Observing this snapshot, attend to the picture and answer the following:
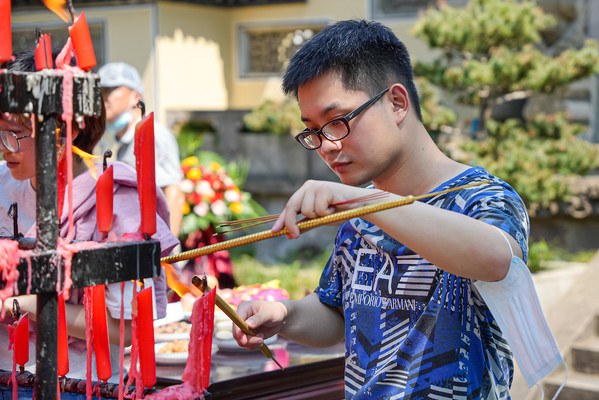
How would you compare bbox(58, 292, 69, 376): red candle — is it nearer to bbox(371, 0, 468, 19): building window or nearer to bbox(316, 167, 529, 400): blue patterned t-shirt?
bbox(316, 167, 529, 400): blue patterned t-shirt

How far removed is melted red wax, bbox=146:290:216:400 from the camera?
1.24 metres

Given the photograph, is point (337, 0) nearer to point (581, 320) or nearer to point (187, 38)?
point (187, 38)

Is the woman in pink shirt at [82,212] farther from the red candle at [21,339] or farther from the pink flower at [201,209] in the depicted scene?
the pink flower at [201,209]

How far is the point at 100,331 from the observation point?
4.39ft

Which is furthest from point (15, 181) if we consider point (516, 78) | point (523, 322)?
point (516, 78)

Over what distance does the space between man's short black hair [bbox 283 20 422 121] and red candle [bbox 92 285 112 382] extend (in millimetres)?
640

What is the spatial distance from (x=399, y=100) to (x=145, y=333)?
30.7 inches

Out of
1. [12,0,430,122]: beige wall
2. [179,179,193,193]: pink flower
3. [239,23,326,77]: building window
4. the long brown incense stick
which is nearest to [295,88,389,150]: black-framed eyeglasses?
the long brown incense stick

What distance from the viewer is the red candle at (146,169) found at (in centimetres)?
114

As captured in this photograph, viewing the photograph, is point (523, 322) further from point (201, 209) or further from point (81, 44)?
point (201, 209)

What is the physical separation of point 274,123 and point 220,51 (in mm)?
2623

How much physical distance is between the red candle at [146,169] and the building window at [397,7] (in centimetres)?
926

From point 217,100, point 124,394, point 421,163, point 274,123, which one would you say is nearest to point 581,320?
point 421,163

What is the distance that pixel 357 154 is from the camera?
1555mm
